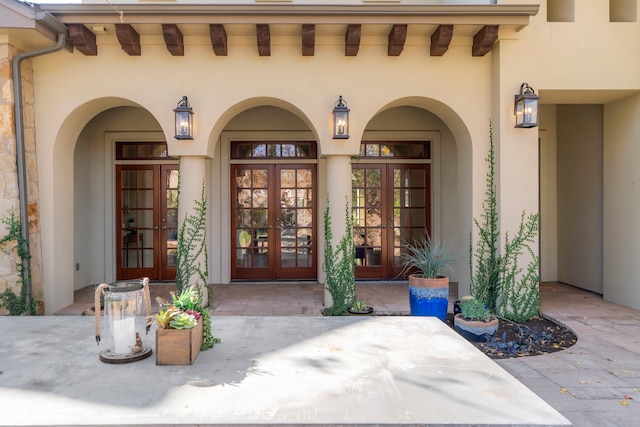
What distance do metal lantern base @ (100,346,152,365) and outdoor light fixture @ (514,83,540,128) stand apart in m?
4.29

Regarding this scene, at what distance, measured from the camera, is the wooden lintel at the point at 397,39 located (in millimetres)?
4312

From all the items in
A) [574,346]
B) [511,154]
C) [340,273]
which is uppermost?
[511,154]

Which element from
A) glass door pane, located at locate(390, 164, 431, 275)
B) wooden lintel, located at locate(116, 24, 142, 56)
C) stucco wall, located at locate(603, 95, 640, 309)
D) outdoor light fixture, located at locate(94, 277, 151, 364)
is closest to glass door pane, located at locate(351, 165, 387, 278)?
glass door pane, located at locate(390, 164, 431, 275)

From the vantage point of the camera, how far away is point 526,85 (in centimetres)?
447

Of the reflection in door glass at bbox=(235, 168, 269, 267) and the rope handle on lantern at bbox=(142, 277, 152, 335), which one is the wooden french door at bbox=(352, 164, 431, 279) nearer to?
the reflection in door glass at bbox=(235, 168, 269, 267)

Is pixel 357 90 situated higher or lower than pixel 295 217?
higher

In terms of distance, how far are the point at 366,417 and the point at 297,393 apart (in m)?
0.22

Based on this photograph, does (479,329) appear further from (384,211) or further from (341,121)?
(384,211)

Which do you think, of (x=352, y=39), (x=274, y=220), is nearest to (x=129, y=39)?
(x=352, y=39)

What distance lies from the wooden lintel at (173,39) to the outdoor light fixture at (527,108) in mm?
3726

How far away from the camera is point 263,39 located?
14.4ft

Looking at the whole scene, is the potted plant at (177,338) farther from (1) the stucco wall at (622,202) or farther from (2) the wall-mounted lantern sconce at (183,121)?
(1) the stucco wall at (622,202)

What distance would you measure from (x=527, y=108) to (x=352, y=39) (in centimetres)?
200

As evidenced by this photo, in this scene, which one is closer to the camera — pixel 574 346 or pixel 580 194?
pixel 574 346
